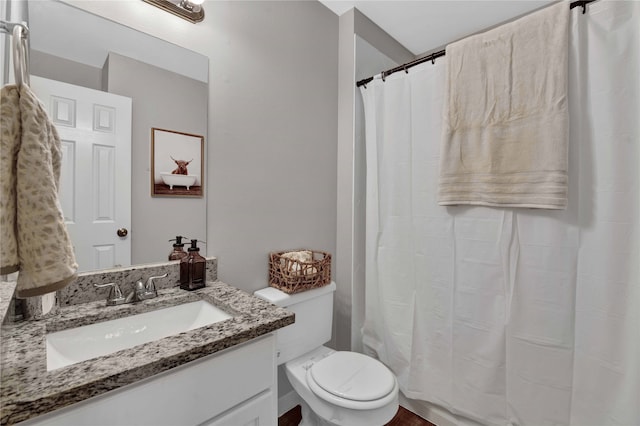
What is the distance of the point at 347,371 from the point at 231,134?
4.08 feet

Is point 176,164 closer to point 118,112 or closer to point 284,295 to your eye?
point 118,112

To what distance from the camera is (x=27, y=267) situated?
486 mm

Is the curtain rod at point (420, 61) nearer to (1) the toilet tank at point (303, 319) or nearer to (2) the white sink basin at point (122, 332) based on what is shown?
(1) the toilet tank at point (303, 319)

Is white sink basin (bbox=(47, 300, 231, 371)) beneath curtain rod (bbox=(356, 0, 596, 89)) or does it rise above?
beneath

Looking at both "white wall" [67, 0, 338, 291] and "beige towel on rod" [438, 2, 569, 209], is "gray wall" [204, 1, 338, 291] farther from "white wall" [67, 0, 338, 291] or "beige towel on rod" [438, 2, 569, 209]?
"beige towel on rod" [438, 2, 569, 209]

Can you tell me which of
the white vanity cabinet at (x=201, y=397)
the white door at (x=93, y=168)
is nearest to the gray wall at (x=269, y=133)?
the white door at (x=93, y=168)

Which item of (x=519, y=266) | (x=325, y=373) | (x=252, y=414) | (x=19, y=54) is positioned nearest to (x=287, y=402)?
(x=325, y=373)

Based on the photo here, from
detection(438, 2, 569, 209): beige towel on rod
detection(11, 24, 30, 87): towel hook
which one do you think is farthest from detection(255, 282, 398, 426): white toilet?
detection(11, 24, 30, 87): towel hook

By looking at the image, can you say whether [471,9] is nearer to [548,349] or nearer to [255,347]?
[548,349]

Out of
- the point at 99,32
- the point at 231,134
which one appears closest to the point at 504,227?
the point at 231,134

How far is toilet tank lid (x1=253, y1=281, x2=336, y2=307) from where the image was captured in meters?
1.39

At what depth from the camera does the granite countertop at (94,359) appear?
0.56m

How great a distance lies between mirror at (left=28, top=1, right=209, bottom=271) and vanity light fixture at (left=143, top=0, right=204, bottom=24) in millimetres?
129

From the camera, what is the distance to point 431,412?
1.65 m
